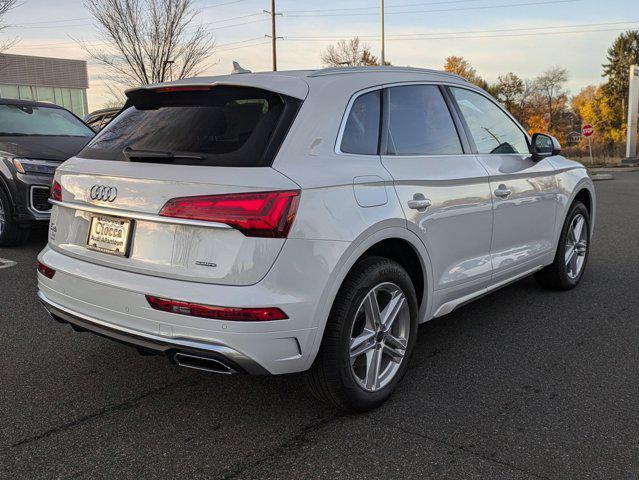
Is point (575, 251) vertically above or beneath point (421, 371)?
above

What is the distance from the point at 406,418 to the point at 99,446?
4.93 feet

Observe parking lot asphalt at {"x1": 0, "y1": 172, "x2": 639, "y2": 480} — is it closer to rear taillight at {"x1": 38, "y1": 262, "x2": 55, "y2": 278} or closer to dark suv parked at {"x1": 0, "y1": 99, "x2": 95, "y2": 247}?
rear taillight at {"x1": 38, "y1": 262, "x2": 55, "y2": 278}

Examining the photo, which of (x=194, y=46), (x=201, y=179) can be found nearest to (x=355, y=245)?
(x=201, y=179)

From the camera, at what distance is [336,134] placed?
3.04m

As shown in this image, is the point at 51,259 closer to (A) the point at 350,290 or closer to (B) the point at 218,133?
(B) the point at 218,133

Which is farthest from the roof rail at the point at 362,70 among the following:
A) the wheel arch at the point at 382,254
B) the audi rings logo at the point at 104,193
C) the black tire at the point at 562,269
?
the black tire at the point at 562,269

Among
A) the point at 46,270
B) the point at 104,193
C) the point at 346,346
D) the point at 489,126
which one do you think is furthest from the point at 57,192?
the point at 489,126

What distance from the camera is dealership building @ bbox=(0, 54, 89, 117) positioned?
192ft

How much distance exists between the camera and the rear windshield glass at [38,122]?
316 inches

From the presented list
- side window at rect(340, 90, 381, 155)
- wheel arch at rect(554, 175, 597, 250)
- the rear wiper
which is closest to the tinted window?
side window at rect(340, 90, 381, 155)

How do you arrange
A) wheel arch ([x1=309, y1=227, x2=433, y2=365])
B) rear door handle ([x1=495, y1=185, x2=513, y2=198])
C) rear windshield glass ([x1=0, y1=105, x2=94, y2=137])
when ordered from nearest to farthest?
1. wheel arch ([x1=309, y1=227, x2=433, y2=365])
2. rear door handle ([x1=495, y1=185, x2=513, y2=198])
3. rear windshield glass ([x1=0, y1=105, x2=94, y2=137])

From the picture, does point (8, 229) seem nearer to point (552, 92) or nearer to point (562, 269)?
point (562, 269)

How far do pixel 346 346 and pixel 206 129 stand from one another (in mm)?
1253

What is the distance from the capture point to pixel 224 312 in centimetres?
260
